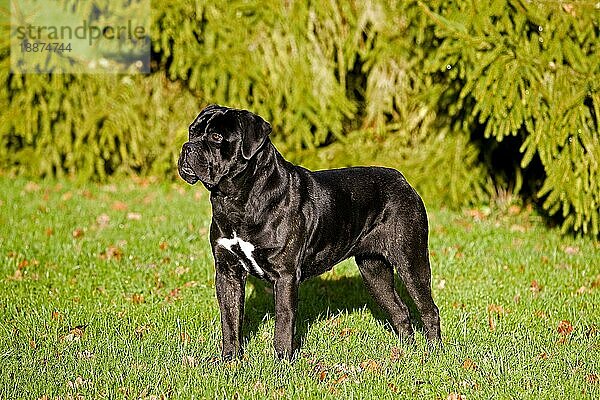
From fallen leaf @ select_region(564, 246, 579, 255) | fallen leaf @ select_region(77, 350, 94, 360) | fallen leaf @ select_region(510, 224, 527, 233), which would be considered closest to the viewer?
fallen leaf @ select_region(77, 350, 94, 360)

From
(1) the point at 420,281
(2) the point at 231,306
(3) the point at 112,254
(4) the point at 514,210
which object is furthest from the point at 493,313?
(4) the point at 514,210

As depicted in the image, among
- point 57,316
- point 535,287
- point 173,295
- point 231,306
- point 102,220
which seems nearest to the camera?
point 231,306

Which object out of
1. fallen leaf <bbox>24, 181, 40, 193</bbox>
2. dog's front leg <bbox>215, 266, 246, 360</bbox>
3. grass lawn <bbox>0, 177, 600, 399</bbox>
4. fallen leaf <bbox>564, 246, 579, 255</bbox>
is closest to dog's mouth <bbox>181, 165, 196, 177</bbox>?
dog's front leg <bbox>215, 266, 246, 360</bbox>

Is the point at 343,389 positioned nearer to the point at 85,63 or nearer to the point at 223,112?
the point at 223,112

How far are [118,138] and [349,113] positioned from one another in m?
3.21

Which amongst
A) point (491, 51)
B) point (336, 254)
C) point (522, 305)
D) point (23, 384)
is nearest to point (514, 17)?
point (491, 51)

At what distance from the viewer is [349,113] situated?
10891 mm

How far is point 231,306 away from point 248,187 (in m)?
0.74

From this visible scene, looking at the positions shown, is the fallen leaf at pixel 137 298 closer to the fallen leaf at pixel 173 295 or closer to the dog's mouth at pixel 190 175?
the fallen leaf at pixel 173 295

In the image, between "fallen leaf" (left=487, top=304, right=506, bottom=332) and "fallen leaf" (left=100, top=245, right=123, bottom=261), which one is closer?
"fallen leaf" (left=487, top=304, right=506, bottom=332)

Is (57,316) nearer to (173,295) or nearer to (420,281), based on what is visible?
(173,295)

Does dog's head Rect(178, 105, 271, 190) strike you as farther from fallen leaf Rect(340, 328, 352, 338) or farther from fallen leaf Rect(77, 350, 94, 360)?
fallen leaf Rect(340, 328, 352, 338)

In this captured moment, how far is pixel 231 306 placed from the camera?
15.9ft

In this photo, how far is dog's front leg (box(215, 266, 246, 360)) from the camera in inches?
189
